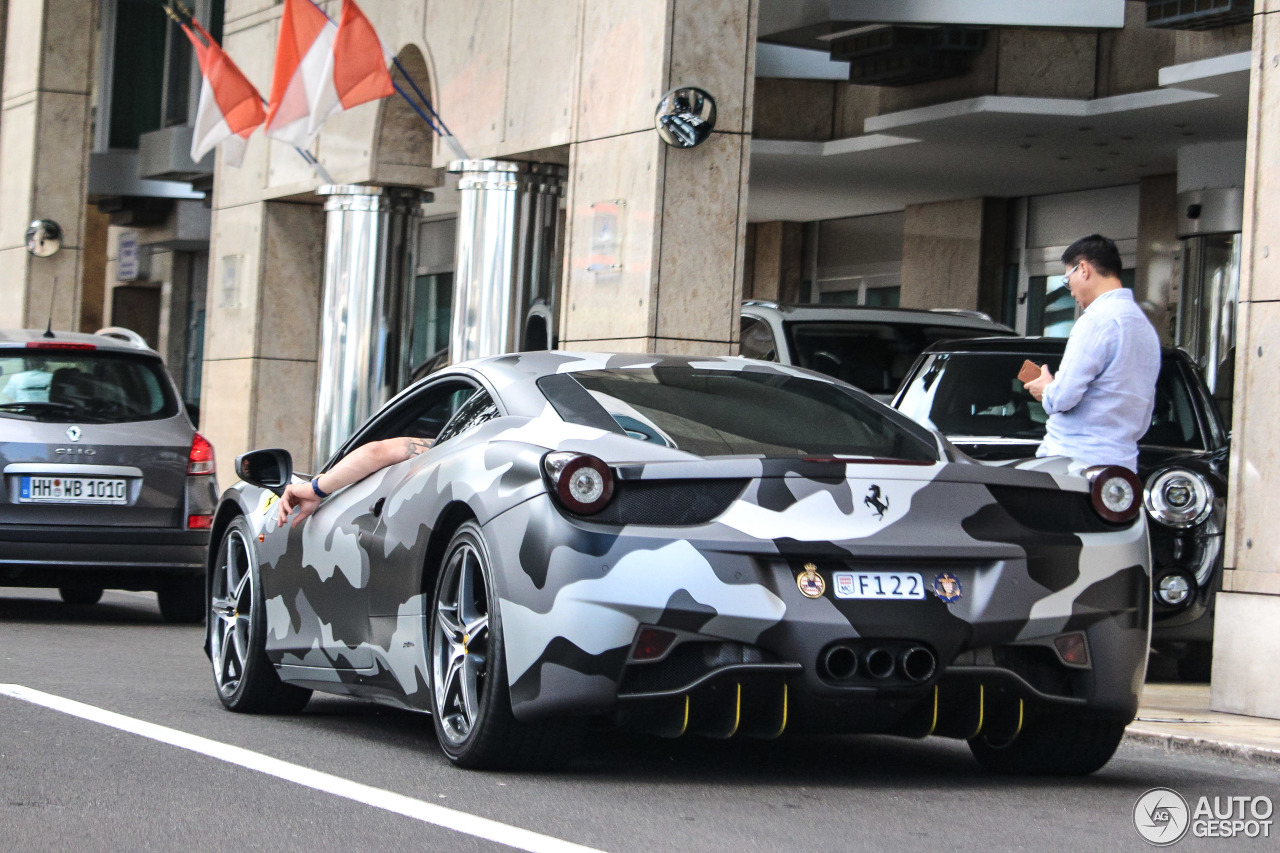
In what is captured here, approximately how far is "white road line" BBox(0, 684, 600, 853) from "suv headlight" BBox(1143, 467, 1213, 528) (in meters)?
4.36

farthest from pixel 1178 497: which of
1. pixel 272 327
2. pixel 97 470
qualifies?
pixel 272 327

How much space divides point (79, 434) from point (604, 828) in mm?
6973

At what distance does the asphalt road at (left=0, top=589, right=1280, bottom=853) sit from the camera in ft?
16.2

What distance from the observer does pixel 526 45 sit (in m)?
15.7

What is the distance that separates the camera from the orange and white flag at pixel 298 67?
55.7 ft

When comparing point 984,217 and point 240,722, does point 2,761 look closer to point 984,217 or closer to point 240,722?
point 240,722

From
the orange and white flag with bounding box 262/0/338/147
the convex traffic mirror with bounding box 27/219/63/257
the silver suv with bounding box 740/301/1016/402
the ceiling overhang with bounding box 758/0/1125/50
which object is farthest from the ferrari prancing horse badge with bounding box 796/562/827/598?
the convex traffic mirror with bounding box 27/219/63/257

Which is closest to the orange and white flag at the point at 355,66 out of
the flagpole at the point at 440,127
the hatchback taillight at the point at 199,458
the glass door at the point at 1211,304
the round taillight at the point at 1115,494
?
the flagpole at the point at 440,127

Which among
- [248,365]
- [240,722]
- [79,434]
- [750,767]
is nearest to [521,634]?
[750,767]

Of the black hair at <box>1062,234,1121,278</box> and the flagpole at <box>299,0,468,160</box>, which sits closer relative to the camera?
the black hair at <box>1062,234,1121,278</box>

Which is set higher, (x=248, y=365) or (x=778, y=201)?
(x=778, y=201)

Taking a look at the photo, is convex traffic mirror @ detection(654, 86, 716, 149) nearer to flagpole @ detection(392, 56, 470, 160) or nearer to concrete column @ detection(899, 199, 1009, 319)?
flagpole @ detection(392, 56, 470, 160)

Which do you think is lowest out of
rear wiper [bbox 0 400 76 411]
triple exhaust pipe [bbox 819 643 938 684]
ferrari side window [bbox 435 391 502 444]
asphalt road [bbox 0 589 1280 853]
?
asphalt road [bbox 0 589 1280 853]

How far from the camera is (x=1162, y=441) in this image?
10.2 metres
